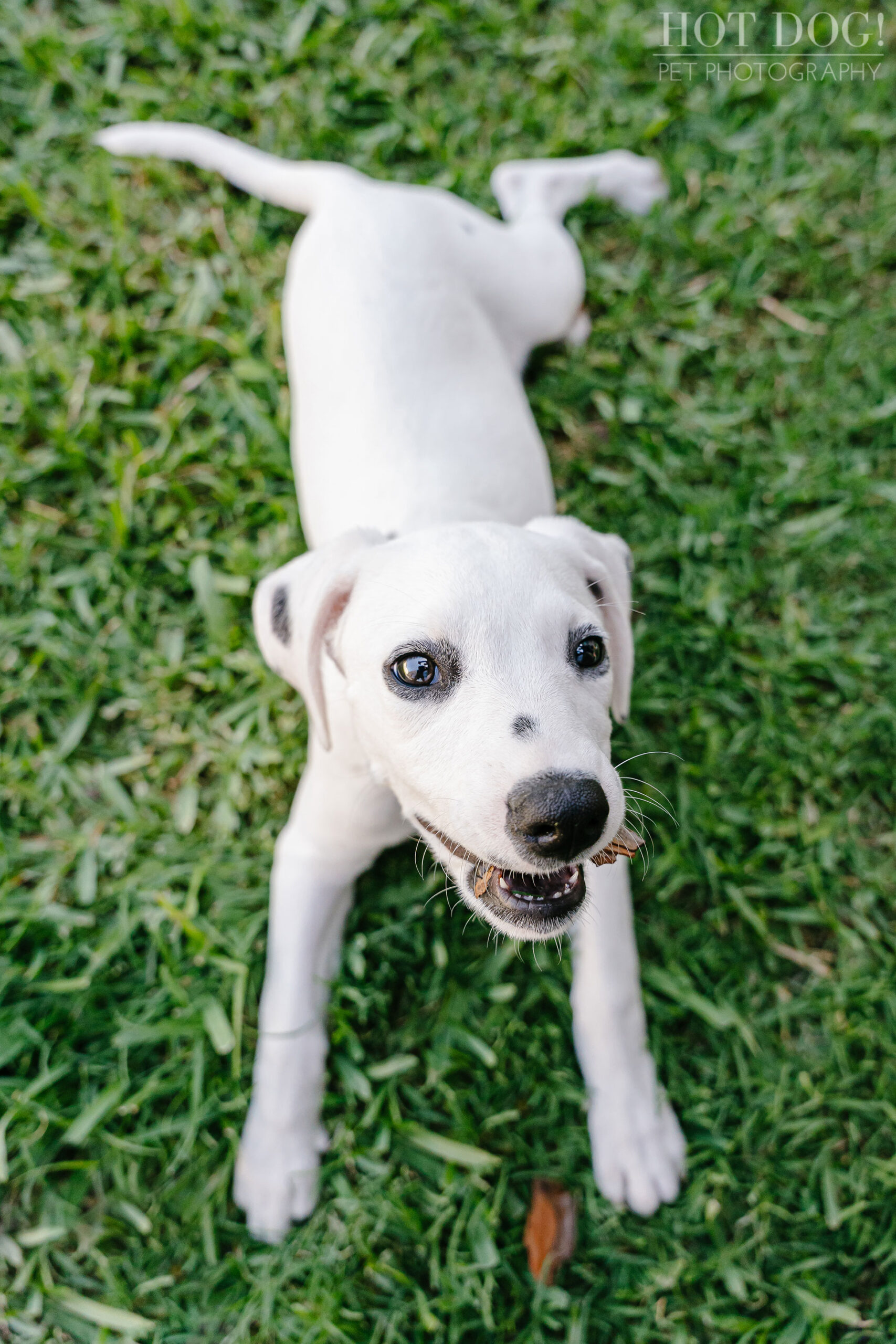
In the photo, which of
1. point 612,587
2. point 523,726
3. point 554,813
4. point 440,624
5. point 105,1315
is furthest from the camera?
point 105,1315

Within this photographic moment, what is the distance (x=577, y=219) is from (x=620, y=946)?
118 inches

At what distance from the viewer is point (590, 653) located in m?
2.19

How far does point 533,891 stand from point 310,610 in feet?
2.68

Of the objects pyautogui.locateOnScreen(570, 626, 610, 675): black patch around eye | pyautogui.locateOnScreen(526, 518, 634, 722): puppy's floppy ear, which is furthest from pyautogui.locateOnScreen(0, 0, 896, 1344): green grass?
pyautogui.locateOnScreen(570, 626, 610, 675): black patch around eye

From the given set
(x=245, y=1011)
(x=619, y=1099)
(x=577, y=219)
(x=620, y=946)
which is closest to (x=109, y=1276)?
(x=245, y=1011)

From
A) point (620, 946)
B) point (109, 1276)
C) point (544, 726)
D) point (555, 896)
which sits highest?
point (544, 726)

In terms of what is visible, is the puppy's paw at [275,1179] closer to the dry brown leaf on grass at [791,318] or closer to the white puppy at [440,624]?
the white puppy at [440,624]

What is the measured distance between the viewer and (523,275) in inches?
144

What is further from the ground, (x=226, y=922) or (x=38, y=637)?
(x=38, y=637)

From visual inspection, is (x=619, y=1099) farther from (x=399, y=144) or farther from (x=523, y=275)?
(x=399, y=144)

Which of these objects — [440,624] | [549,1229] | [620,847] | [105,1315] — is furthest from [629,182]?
A: [105,1315]

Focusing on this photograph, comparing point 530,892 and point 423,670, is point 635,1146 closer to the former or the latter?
point 530,892

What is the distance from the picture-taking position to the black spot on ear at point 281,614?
244 centimetres

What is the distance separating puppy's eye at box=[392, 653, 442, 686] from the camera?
210cm
